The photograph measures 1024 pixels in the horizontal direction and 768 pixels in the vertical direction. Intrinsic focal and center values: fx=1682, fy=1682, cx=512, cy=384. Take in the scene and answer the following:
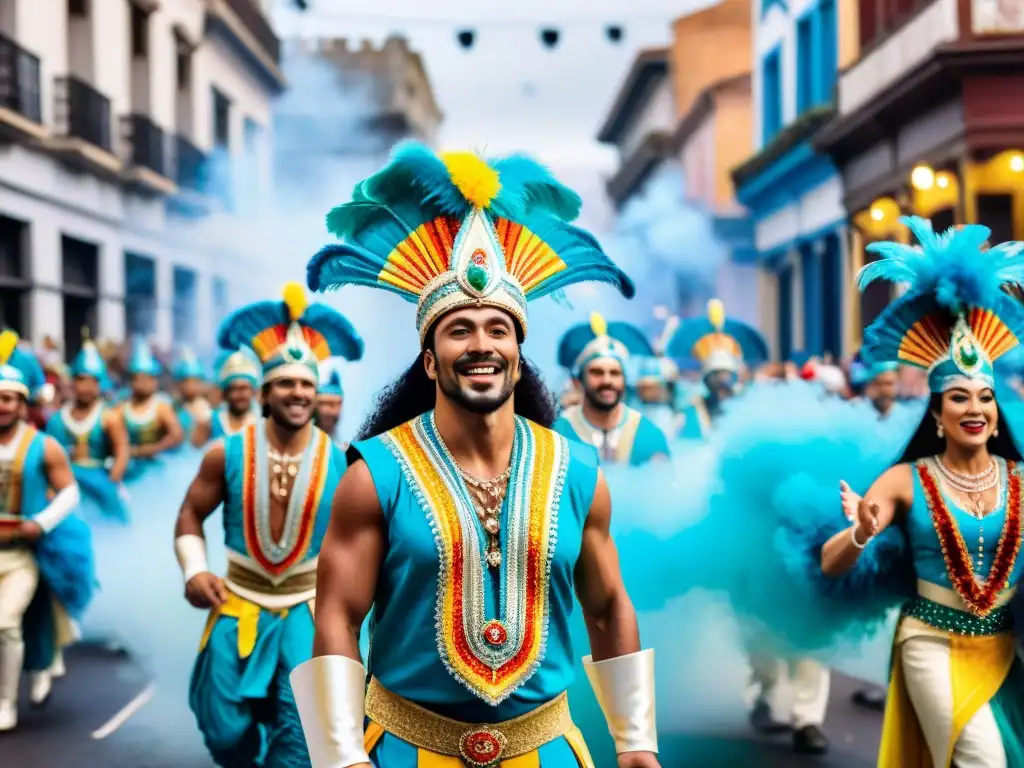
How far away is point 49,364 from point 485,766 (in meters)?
12.6

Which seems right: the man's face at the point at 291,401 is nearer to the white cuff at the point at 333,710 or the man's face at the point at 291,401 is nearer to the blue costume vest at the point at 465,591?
the blue costume vest at the point at 465,591

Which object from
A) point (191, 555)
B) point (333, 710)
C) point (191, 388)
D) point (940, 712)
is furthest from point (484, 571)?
point (191, 388)

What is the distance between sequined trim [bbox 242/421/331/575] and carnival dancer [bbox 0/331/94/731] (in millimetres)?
2498

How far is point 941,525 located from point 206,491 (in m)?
2.83

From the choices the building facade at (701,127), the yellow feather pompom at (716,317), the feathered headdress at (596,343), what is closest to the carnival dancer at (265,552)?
the feathered headdress at (596,343)

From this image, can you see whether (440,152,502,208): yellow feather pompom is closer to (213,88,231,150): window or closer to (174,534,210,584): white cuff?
(174,534,210,584): white cuff

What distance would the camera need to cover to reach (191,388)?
51.6ft

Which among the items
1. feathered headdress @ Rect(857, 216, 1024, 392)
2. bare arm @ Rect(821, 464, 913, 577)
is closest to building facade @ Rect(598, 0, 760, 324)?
feathered headdress @ Rect(857, 216, 1024, 392)

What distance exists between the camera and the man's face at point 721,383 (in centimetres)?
1379

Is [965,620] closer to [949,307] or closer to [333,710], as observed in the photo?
[949,307]

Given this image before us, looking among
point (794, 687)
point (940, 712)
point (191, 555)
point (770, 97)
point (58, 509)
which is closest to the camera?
point (940, 712)

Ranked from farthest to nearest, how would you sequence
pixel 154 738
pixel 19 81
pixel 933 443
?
pixel 19 81 < pixel 154 738 < pixel 933 443

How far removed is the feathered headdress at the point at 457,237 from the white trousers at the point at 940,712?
2.09 meters

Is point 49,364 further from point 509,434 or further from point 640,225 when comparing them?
point 640,225
